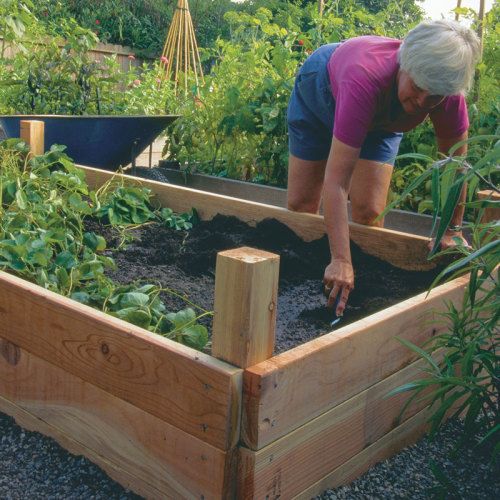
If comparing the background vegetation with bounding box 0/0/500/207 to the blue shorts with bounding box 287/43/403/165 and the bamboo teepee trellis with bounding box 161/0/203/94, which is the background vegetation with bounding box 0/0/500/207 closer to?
the blue shorts with bounding box 287/43/403/165

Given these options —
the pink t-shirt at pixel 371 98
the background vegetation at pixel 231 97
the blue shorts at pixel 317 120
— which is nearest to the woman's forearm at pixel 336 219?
the pink t-shirt at pixel 371 98

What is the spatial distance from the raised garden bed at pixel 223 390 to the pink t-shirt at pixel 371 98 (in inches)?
25.8

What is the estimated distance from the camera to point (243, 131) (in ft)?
16.2

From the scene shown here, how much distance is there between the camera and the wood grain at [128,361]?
156cm

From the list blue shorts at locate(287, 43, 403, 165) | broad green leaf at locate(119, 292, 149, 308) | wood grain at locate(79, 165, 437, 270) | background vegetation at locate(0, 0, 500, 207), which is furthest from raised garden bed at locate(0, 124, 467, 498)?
background vegetation at locate(0, 0, 500, 207)

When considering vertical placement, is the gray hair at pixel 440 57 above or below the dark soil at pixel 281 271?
above

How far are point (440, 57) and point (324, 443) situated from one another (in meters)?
1.29

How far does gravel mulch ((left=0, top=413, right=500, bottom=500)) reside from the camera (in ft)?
6.15

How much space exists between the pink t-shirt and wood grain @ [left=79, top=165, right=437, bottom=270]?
45 centimetres

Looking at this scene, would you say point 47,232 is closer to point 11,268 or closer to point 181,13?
point 11,268

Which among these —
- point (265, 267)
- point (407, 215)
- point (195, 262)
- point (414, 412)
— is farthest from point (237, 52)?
point (265, 267)

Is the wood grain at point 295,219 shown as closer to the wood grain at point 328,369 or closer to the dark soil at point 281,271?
the dark soil at point 281,271

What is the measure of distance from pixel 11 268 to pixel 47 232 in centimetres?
25

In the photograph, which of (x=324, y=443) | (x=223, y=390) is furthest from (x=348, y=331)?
(x=223, y=390)
